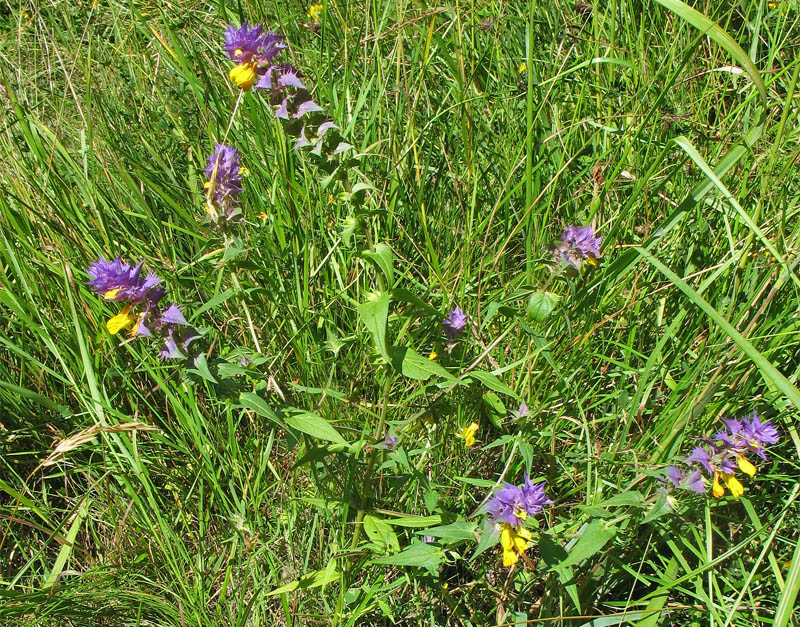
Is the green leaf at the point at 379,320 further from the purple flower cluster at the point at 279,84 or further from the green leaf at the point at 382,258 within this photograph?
the purple flower cluster at the point at 279,84

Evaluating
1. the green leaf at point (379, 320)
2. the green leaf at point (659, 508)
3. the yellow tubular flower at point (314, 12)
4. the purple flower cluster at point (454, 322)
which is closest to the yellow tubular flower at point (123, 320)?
the green leaf at point (379, 320)

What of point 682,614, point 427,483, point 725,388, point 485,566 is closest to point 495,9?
point 725,388

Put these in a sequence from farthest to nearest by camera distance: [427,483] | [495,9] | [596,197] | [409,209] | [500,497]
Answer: [495,9], [409,209], [596,197], [427,483], [500,497]

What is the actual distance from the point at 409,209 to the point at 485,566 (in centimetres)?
88

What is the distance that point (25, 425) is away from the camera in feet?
5.38

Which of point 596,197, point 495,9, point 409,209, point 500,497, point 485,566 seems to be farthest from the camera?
point 495,9

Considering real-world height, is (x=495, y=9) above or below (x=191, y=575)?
above

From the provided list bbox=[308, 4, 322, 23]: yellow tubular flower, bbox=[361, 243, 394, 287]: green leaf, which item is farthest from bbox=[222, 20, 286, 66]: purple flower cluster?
bbox=[308, 4, 322, 23]: yellow tubular flower

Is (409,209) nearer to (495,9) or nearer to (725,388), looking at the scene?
(495,9)

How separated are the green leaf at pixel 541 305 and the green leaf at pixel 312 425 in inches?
15.8

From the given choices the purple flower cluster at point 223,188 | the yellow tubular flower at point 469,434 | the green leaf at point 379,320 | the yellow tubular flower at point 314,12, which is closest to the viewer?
the green leaf at point 379,320

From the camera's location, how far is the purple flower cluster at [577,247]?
1211 millimetres

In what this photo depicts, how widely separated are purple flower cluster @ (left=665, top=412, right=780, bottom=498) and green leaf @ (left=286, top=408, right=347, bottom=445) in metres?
0.59

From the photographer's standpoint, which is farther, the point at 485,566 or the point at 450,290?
the point at 450,290
